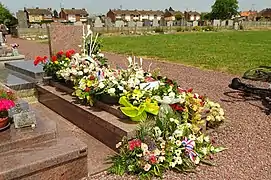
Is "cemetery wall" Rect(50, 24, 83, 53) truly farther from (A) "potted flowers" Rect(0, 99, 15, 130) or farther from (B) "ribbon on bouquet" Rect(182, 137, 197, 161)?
(B) "ribbon on bouquet" Rect(182, 137, 197, 161)

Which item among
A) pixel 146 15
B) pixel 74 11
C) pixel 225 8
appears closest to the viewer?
pixel 225 8

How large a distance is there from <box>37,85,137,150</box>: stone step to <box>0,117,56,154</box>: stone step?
2.53 ft

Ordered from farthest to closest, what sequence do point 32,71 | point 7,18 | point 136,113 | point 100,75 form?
point 7,18 → point 32,71 → point 100,75 → point 136,113

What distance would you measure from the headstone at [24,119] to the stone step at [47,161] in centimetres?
37

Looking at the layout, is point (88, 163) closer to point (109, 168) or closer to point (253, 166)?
point (109, 168)

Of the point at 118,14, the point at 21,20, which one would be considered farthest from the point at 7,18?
the point at 118,14

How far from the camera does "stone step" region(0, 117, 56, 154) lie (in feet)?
10.2

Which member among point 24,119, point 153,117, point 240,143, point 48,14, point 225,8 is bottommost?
point 240,143

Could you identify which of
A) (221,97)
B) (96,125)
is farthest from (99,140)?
(221,97)

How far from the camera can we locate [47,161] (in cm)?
287

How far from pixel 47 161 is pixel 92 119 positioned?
144cm

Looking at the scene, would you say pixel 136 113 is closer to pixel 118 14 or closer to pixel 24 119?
pixel 24 119

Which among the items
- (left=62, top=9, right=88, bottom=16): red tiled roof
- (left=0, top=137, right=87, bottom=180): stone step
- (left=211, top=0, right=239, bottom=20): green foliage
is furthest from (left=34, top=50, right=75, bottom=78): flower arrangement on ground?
(left=62, top=9, right=88, bottom=16): red tiled roof

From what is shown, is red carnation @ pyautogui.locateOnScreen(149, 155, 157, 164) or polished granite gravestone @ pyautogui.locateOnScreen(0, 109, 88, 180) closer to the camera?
polished granite gravestone @ pyautogui.locateOnScreen(0, 109, 88, 180)
